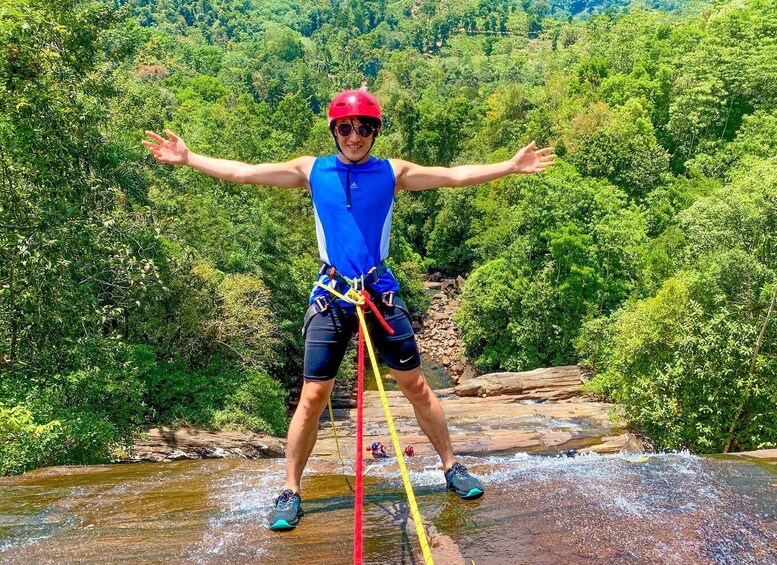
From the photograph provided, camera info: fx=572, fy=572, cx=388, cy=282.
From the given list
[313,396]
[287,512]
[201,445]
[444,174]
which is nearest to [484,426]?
[201,445]

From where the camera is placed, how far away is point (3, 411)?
7301 millimetres

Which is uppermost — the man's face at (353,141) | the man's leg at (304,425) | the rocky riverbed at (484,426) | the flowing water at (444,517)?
the man's face at (353,141)

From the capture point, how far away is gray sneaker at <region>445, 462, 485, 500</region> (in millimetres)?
4531

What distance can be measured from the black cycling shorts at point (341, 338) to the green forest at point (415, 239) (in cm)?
509

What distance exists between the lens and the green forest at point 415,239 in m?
10.4

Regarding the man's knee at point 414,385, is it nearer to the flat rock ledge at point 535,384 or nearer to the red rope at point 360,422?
the red rope at point 360,422

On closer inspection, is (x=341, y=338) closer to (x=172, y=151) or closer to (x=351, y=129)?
(x=351, y=129)

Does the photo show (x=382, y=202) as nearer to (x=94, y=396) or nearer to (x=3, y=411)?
(x=3, y=411)

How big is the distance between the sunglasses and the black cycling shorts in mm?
1251

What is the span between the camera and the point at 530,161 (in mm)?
4625

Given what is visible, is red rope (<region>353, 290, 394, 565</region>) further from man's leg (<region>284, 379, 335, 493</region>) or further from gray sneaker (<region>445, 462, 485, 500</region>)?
gray sneaker (<region>445, 462, 485, 500</region>)

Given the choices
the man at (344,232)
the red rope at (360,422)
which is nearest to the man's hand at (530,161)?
the man at (344,232)

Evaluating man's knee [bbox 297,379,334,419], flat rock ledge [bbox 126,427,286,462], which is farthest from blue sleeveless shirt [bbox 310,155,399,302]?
flat rock ledge [bbox 126,427,286,462]

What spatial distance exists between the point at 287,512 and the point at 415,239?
43525 mm
